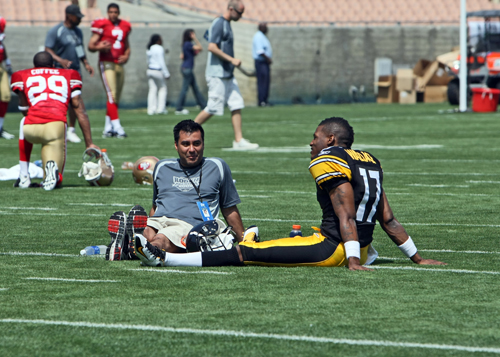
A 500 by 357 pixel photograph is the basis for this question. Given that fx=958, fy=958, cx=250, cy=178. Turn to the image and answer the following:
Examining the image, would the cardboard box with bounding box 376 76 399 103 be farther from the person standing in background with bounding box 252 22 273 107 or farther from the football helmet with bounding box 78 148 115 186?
the football helmet with bounding box 78 148 115 186

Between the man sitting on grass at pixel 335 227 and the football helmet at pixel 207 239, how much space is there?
13 centimetres

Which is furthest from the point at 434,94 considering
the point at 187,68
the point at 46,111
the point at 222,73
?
the point at 46,111

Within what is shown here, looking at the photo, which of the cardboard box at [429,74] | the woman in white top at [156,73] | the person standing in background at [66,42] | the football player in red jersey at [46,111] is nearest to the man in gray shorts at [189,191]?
the football player in red jersey at [46,111]

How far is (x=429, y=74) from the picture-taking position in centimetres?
3456

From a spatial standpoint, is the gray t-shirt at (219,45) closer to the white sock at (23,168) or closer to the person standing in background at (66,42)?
the person standing in background at (66,42)

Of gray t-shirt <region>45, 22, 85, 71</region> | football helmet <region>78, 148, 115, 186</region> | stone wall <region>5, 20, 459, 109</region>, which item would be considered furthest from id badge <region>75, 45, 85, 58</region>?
stone wall <region>5, 20, 459, 109</region>

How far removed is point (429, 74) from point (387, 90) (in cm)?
187

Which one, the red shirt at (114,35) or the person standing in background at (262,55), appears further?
the person standing in background at (262,55)

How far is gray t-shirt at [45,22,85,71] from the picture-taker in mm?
17094

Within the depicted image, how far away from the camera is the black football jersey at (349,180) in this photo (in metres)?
6.04

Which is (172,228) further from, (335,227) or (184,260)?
(335,227)

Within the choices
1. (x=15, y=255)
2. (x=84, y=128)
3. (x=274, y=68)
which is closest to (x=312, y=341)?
(x=15, y=255)

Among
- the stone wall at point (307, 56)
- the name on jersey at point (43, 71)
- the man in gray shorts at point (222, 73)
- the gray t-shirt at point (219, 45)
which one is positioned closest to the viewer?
the name on jersey at point (43, 71)

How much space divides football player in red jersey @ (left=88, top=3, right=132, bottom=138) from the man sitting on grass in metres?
12.4
